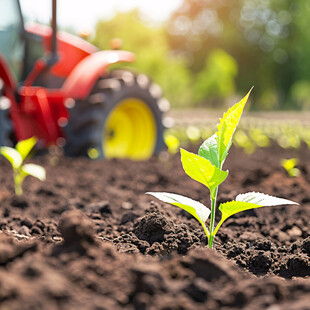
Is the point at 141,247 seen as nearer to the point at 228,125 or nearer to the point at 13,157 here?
the point at 228,125

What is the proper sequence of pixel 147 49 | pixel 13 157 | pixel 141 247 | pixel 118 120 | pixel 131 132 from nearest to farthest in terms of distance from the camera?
1. pixel 141 247
2. pixel 13 157
3. pixel 118 120
4. pixel 131 132
5. pixel 147 49

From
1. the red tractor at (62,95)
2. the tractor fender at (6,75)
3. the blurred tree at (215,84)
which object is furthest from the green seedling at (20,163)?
the blurred tree at (215,84)

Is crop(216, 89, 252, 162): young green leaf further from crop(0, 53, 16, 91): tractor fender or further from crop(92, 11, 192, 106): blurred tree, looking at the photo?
crop(92, 11, 192, 106): blurred tree

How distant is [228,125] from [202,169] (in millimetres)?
201

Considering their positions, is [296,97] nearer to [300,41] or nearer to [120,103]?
[300,41]

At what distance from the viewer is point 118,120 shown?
19.8ft

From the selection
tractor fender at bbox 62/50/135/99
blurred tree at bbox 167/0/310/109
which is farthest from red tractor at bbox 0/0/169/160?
blurred tree at bbox 167/0/310/109

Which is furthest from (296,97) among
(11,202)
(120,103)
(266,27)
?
(11,202)

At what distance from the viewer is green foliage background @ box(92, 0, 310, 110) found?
33.4m

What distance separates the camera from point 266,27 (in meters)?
42.9

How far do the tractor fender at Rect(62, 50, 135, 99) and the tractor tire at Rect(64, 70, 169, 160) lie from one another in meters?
0.13

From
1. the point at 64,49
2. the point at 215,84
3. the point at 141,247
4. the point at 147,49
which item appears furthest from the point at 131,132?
the point at 147,49

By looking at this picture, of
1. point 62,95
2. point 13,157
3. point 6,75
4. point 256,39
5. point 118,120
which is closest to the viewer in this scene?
point 13,157

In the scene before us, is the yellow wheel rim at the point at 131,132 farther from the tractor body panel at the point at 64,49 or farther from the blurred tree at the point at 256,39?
the blurred tree at the point at 256,39
